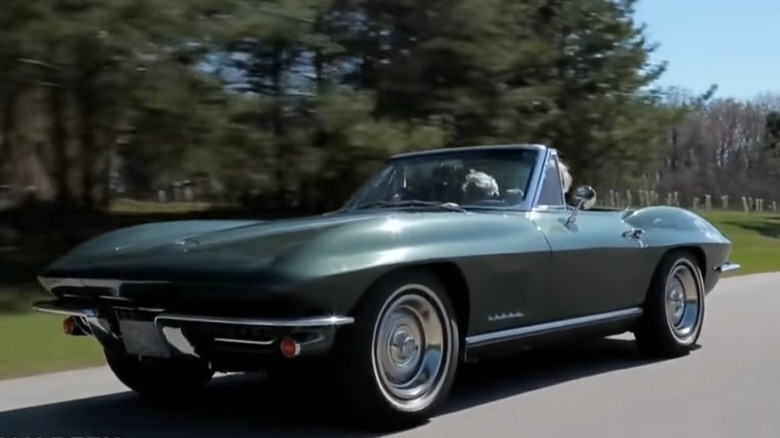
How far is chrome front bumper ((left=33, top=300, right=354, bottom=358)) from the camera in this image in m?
4.98

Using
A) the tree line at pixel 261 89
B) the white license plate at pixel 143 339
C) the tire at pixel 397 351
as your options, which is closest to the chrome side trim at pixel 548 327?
the tire at pixel 397 351

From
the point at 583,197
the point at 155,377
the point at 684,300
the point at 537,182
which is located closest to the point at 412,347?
the point at 155,377

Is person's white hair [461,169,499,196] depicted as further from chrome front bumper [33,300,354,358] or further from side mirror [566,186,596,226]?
chrome front bumper [33,300,354,358]

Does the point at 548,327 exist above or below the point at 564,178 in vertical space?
below

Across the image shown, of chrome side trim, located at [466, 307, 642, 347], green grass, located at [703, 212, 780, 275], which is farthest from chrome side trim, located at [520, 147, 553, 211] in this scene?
green grass, located at [703, 212, 780, 275]

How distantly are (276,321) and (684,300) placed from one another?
4.18 meters

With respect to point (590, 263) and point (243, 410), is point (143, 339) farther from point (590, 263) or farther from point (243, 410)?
point (590, 263)

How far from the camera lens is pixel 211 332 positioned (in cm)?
510

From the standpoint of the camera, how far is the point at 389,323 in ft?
18.1

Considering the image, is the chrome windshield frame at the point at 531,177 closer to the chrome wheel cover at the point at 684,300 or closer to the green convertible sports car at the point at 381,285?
the green convertible sports car at the point at 381,285

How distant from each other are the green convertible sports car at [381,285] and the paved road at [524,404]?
250 mm

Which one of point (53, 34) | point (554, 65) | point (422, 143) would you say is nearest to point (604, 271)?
point (53, 34)

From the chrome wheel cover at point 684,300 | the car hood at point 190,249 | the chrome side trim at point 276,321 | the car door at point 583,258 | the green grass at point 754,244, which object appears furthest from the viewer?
the green grass at point 754,244

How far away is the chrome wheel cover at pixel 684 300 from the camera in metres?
7.98
